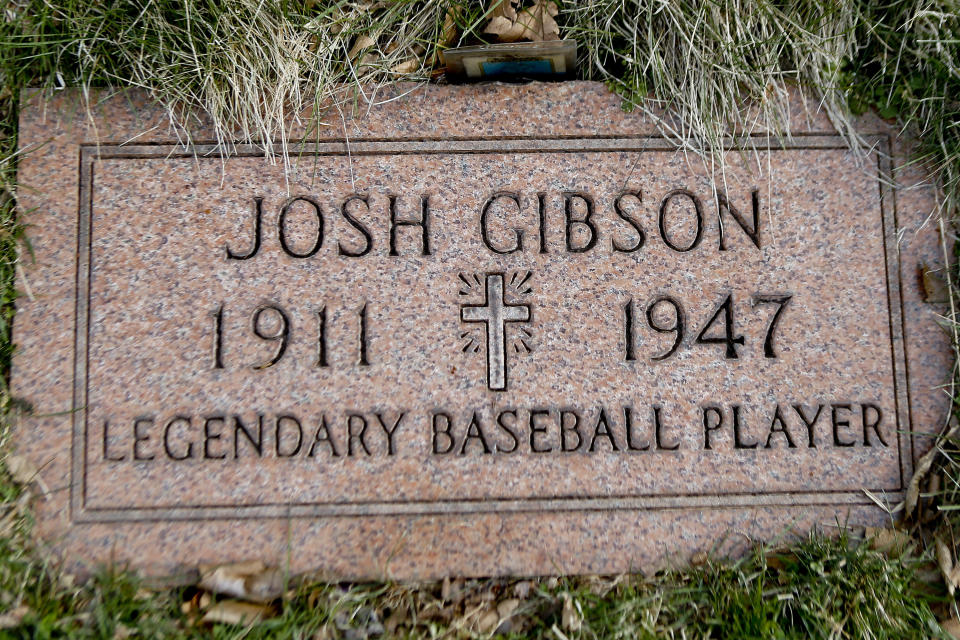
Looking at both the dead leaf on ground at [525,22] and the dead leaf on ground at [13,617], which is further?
the dead leaf on ground at [525,22]

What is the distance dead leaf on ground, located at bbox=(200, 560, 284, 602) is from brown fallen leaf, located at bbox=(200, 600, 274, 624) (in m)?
0.02

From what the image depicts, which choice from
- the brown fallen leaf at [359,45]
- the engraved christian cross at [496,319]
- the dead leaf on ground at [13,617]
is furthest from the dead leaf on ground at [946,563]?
the dead leaf on ground at [13,617]

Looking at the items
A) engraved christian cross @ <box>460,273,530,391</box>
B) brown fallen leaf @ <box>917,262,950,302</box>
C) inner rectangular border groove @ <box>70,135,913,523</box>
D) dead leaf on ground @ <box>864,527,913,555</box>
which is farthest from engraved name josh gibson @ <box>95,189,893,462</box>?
brown fallen leaf @ <box>917,262,950,302</box>

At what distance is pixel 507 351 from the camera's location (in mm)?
1694

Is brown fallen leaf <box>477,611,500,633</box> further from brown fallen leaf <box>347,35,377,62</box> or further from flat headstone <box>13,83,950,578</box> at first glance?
brown fallen leaf <box>347,35,377,62</box>

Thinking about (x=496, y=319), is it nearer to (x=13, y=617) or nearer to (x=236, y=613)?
(x=236, y=613)

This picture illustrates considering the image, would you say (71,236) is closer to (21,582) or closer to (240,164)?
(240,164)

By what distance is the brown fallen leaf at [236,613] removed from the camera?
155 cm

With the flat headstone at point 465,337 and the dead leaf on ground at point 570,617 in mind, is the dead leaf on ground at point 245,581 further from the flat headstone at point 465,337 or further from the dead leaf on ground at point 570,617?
the dead leaf on ground at point 570,617

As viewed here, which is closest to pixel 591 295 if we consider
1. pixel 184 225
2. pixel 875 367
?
pixel 875 367

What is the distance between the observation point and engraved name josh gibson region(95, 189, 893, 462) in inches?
65.5

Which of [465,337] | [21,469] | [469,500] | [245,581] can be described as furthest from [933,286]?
[21,469]

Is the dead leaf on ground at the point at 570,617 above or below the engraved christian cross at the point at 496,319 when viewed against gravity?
below

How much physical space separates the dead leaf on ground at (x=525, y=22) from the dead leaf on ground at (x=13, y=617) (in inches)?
81.9
